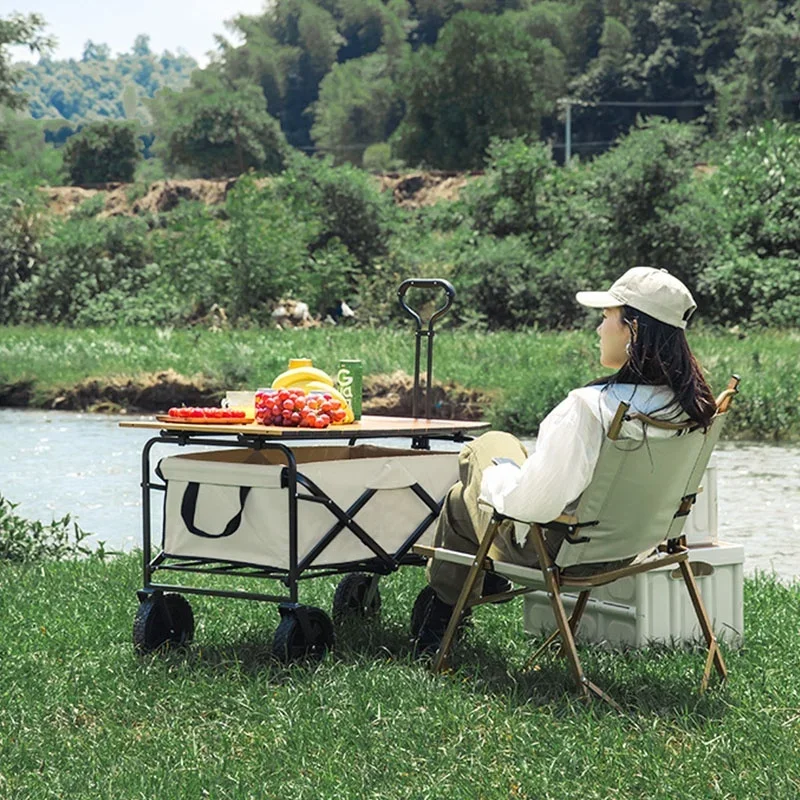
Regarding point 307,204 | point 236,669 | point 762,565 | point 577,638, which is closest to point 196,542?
point 236,669

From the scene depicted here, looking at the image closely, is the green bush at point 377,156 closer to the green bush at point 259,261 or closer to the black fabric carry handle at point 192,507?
the green bush at point 259,261

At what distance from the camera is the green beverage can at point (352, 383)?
584cm

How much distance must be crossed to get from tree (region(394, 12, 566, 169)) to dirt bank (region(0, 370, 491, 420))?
45.3 metres

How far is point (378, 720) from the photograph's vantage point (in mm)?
4488

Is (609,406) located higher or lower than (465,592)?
higher

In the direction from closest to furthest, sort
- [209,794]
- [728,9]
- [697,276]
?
[209,794] → [697,276] → [728,9]

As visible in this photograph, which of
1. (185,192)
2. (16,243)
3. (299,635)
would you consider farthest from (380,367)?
(185,192)

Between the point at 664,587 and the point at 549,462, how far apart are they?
45.5 inches

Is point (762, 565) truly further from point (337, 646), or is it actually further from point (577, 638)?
point (337, 646)

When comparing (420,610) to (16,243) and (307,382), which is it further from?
(16,243)

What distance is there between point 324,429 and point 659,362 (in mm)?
1292

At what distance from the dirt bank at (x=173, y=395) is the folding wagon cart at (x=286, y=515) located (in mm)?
12046

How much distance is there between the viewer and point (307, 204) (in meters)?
34.8

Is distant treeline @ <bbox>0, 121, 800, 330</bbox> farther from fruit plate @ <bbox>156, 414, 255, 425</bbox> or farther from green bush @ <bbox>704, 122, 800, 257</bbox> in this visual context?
fruit plate @ <bbox>156, 414, 255, 425</bbox>
